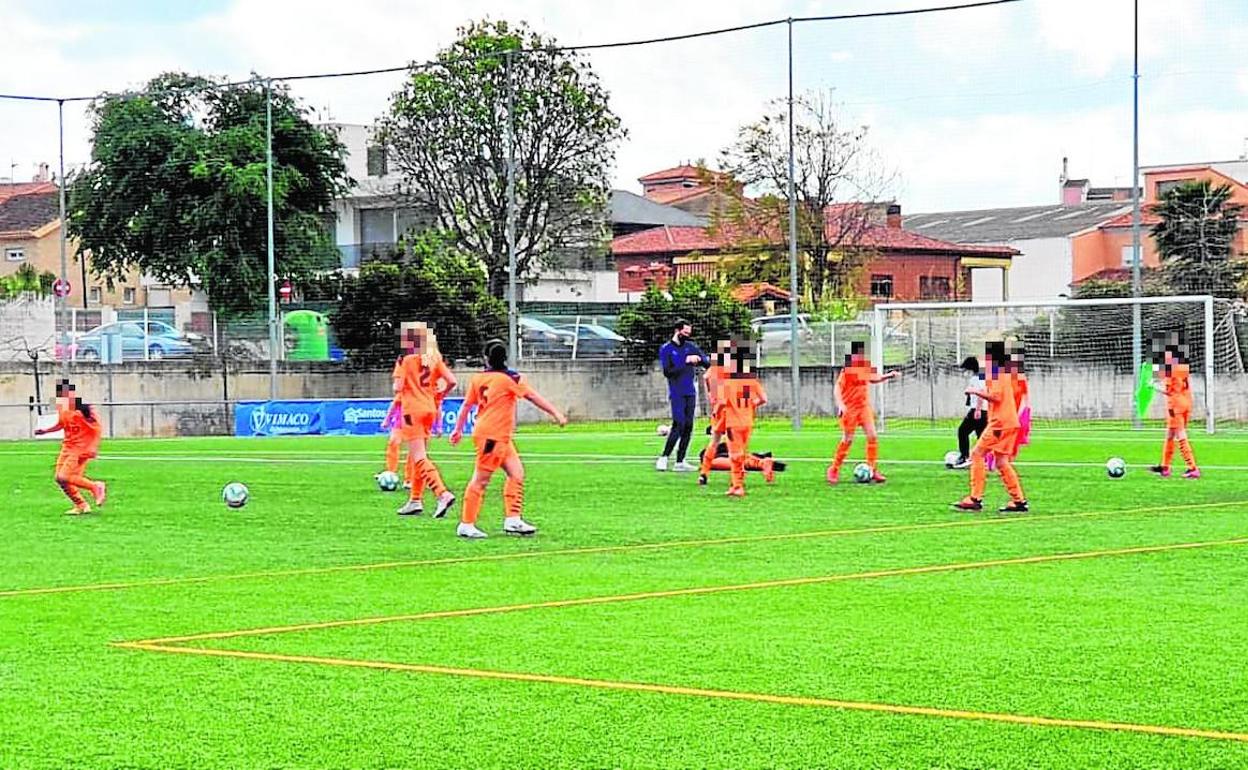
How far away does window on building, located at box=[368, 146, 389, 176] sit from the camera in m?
53.2

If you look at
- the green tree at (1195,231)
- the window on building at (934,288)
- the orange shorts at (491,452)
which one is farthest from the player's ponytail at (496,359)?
the window on building at (934,288)

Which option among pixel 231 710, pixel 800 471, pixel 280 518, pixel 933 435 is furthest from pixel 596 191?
pixel 231 710

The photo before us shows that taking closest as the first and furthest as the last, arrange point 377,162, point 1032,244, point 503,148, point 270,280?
1. point 270,280
2. point 503,148
3. point 377,162
4. point 1032,244

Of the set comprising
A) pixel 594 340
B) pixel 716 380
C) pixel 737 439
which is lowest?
pixel 737 439

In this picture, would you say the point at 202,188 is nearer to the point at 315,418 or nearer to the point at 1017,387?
the point at 315,418

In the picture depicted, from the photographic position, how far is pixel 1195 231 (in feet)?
169

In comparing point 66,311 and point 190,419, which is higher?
point 66,311

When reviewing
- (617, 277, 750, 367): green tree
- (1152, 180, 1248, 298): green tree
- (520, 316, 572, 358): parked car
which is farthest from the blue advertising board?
(1152, 180, 1248, 298): green tree

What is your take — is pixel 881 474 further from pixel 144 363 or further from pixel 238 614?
pixel 144 363

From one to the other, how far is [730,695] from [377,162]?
4840 cm

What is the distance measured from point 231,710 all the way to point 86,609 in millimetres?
3598

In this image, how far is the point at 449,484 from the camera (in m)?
22.0

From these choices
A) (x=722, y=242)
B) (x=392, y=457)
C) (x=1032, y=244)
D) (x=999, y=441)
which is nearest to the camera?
(x=999, y=441)

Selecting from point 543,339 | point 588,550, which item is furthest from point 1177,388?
point 543,339
